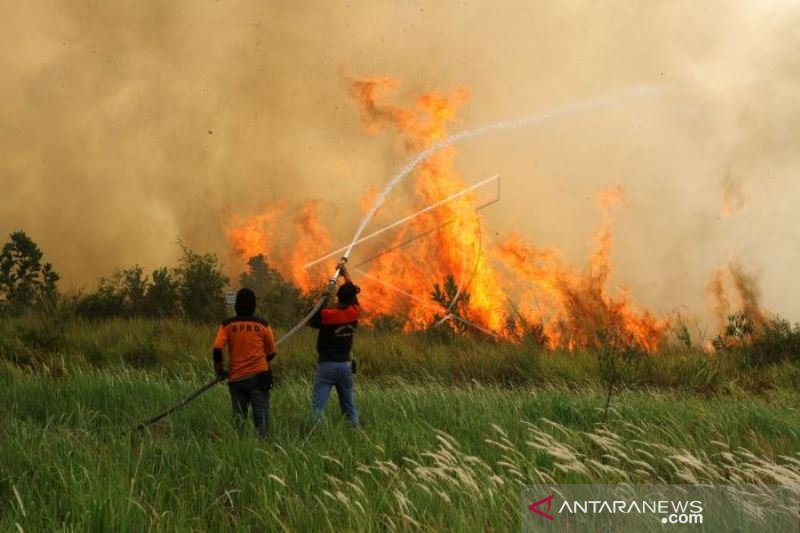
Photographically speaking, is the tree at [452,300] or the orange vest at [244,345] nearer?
the orange vest at [244,345]

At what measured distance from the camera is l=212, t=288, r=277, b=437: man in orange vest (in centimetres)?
941

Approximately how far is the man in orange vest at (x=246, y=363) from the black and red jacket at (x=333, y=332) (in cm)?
82

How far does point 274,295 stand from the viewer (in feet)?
93.5

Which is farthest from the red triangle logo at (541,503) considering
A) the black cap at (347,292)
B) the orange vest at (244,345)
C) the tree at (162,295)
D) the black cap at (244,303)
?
the tree at (162,295)

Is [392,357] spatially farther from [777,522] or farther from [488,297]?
[777,522]

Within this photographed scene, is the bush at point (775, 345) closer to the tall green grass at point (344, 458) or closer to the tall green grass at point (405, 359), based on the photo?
the tall green grass at point (405, 359)

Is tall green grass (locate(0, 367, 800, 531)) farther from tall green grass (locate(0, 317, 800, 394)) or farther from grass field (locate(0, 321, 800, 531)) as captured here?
tall green grass (locate(0, 317, 800, 394))

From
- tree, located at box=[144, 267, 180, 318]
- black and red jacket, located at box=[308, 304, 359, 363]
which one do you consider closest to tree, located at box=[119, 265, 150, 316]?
tree, located at box=[144, 267, 180, 318]

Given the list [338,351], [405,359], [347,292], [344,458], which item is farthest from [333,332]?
[405,359]

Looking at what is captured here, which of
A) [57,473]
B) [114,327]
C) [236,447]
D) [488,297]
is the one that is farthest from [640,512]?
[488,297]

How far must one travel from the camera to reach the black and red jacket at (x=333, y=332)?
10195mm

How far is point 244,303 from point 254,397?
1.22 meters

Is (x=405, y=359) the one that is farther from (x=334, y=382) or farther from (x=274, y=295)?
(x=274, y=295)

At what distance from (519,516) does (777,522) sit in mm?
1862
